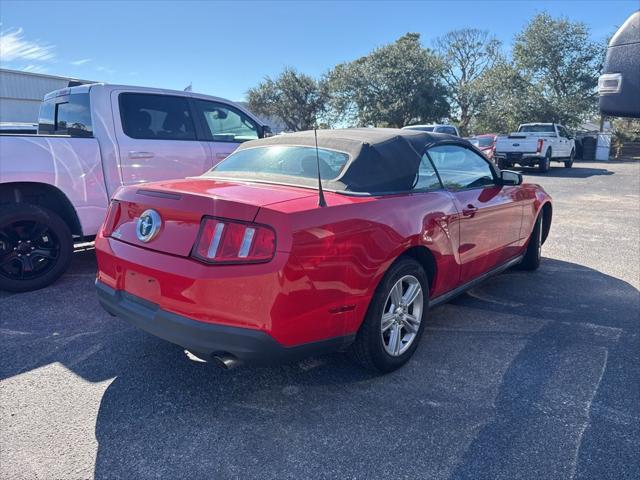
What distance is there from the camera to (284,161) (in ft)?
11.5

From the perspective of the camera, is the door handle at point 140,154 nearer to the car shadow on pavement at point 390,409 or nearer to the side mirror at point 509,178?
the car shadow on pavement at point 390,409

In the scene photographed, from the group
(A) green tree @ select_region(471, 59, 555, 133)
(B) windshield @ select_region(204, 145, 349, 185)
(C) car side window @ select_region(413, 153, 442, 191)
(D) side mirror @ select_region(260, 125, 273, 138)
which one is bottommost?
(C) car side window @ select_region(413, 153, 442, 191)

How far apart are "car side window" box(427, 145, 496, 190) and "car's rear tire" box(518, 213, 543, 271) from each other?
1257 millimetres

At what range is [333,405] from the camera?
8.95 ft

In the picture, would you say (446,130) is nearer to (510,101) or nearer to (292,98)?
(510,101)

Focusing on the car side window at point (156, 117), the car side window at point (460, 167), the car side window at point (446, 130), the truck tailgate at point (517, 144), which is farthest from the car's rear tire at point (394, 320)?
the truck tailgate at point (517, 144)

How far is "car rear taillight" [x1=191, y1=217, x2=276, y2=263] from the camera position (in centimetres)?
238

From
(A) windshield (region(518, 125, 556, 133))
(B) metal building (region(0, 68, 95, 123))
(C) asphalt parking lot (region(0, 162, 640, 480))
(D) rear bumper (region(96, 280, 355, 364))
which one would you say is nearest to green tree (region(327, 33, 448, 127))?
(A) windshield (region(518, 125, 556, 133))

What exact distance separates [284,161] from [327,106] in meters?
36.7

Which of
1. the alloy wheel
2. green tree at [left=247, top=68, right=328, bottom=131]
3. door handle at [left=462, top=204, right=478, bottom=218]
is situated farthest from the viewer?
green tree at [left=247, top=68, right=328, bottom=131]

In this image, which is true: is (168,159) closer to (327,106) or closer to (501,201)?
(501,201)

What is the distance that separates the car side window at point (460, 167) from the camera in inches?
148

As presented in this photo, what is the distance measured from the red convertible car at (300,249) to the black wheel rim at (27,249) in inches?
77.3

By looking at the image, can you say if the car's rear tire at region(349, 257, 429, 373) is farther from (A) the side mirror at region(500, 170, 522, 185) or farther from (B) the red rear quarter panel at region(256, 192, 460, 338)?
(A) the side mirror at region(500, 170, 522, 185)
